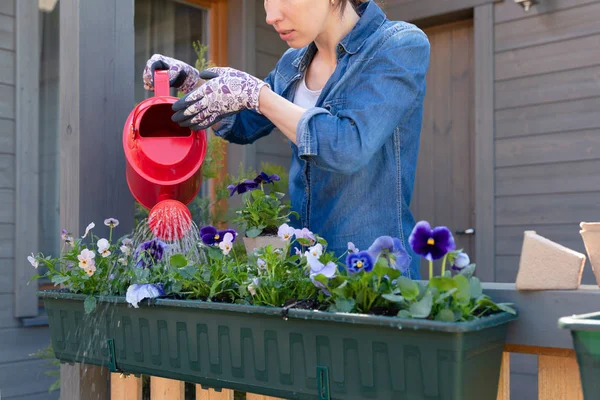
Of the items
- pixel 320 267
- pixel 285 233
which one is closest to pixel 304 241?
pixel 285 233

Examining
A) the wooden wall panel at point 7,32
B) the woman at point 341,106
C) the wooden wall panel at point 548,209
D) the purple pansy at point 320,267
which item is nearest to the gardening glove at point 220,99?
the woman at point 341,106

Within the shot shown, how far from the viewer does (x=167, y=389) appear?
1460mm

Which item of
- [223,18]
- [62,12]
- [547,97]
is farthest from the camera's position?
[223,18]

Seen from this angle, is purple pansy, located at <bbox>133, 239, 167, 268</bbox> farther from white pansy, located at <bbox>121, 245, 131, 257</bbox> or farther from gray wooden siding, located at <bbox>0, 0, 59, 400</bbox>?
gray wooden siding, located at <bbox>0, 0, 59, 400</bbox>

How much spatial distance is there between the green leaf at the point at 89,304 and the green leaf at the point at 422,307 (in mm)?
697

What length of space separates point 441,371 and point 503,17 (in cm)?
272

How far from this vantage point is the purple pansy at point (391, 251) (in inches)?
38.9

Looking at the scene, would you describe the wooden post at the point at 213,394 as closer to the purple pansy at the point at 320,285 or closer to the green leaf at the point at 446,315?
the purple pansy at the point at 320,285

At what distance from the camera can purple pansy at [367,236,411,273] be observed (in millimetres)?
987

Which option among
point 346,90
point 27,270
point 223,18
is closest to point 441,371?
point 346,90

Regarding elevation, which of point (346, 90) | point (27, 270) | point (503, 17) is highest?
point (503, 17)

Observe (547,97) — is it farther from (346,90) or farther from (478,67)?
(346,90)

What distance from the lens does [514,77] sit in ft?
10.5

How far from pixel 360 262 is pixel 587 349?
0.32 meters
